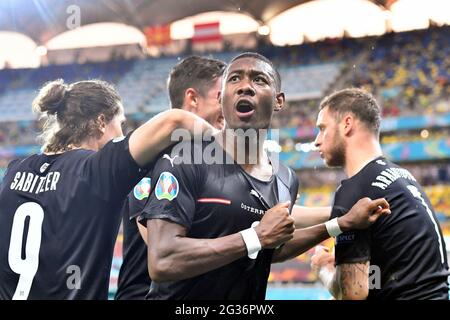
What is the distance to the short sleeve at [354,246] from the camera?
10.8 ft

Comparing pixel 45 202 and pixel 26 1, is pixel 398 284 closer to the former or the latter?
pixel 45 202

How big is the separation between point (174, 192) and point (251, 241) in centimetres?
44

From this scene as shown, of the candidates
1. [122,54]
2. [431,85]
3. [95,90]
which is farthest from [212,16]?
[95,90]

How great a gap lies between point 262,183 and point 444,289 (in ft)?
3.95

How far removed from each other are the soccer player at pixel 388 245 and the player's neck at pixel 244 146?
0.56 m

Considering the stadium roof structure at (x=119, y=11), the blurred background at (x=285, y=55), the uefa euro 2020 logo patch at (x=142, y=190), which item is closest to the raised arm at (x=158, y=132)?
the uefa euro 2020 logo patch at (x=142, y=190)

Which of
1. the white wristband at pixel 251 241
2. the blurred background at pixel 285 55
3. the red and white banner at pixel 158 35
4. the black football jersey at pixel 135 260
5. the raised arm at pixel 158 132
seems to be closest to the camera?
the white wristband at pixel 251 241

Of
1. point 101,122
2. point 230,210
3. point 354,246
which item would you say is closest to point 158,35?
point 101,122

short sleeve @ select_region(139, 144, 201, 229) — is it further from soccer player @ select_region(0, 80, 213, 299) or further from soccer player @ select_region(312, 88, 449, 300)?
soccer player @ select_region(312, 88, 449, 300)

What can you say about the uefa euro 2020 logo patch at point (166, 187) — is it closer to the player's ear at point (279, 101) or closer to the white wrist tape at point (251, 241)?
the white wrist tape at point (251, 241)

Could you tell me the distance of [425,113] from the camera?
19812 mm

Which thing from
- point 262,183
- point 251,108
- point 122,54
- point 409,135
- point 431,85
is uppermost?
point 122,54

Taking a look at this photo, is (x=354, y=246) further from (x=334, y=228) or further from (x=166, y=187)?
(x=166, y=187)

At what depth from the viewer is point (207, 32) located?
25594 mm
